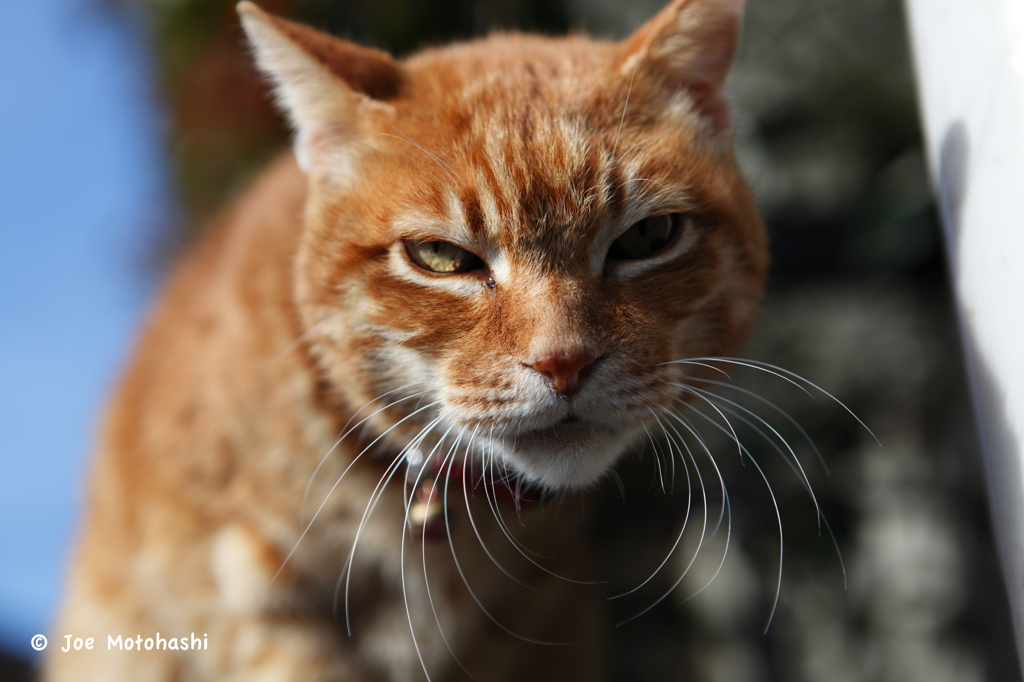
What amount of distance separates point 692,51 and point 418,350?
0.74 metres

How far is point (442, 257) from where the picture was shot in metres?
1.23

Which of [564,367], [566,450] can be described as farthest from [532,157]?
[566,450]

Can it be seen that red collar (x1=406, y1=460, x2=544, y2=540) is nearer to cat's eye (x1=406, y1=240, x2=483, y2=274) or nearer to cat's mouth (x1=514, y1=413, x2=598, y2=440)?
cat's mouth (x1=514, y1=413, x2=598, y2=440)

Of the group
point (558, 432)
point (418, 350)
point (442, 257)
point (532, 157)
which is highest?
point (532, 157)

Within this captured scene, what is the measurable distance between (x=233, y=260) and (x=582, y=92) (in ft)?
2.97

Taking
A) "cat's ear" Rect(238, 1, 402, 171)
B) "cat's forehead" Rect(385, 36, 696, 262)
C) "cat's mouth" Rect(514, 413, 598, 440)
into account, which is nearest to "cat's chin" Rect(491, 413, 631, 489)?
"cat's mouth" Rect(514, 413, 598, 440)

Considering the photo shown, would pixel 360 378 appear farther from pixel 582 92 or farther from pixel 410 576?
pixel 582 92

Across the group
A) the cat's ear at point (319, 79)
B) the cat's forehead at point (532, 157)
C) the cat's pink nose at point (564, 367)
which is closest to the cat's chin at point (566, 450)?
the cat's pink nose at point (564, 367)

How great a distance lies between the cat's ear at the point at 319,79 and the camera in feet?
4.01

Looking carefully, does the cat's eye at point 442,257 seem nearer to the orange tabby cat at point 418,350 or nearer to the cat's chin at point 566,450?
the orange tabby cat at point 418,350

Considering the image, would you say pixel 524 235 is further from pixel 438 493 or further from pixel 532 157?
pixel 438 493

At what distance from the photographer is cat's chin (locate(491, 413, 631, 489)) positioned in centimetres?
116

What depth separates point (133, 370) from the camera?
1925 millimetres

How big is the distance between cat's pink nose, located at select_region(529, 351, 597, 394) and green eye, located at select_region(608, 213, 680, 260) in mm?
245
